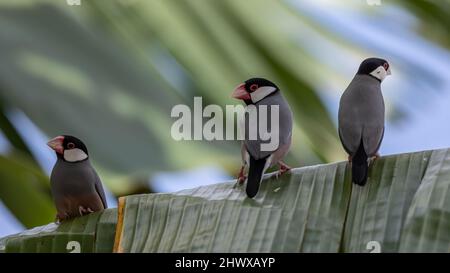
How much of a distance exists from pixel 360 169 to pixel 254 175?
0.18 metres

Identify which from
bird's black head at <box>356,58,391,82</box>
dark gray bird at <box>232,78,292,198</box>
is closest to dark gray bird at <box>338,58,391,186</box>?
bird's black head at <box>356,58,391,82</box>

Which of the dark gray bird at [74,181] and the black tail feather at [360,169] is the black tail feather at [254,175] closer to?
the black tail feather at [360,169]

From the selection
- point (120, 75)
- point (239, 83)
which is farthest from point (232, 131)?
point (120, 75)

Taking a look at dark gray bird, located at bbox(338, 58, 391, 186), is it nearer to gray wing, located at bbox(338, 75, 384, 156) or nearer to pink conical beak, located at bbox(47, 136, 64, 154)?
gray wing, located at bbox(338, 75, 384, 156)

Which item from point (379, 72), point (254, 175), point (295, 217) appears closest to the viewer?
point (295, 217)

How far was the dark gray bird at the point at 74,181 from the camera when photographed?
6.33ft

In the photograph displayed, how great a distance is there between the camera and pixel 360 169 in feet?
5.16

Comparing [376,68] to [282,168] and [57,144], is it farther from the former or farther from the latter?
[57,144]

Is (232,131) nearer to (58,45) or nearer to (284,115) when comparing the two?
(284,115)

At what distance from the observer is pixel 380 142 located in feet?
5.50

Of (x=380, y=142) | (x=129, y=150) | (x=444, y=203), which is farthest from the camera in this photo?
(x=129, y=150)

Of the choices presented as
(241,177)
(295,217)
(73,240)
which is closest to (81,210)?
(73,240)
